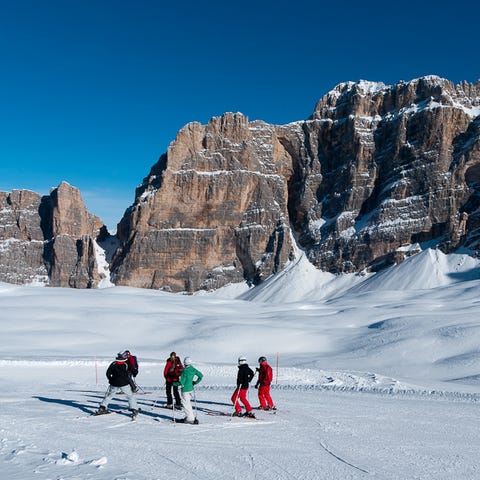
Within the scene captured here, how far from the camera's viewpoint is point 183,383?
1204cm

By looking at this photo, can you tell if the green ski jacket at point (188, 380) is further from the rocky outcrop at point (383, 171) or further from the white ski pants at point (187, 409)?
the rocky outcrop at point (383, 171)

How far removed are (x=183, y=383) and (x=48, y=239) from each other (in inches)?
5715

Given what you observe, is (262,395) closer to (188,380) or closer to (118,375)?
(188,380)

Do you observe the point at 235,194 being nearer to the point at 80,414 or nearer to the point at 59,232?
the point at 59,232

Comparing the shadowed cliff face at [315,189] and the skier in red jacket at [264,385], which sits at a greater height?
the shadowed cliff face at [315,189]

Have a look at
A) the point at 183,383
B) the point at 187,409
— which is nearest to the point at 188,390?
the point at 183,383

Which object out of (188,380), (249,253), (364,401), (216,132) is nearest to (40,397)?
(188,380)

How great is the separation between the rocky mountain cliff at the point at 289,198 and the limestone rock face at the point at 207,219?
0.25m

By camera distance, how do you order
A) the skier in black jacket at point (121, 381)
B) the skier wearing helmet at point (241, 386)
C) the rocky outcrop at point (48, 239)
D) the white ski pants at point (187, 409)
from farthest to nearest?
the rocky outcrop at point (48, 239) → the skier wearing helmet at point (241, 386) → the skier in black jacket at point (121, 381) → the white ski pants at point (187, 409)

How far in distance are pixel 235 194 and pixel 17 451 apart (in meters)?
125

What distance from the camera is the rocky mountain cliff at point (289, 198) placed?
119 meters

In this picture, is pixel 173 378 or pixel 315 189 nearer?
pixel 173 378

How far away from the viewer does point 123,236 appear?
141m

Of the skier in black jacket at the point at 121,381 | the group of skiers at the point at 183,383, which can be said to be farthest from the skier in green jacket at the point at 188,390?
the skier in black jacket at the point at 121,381
